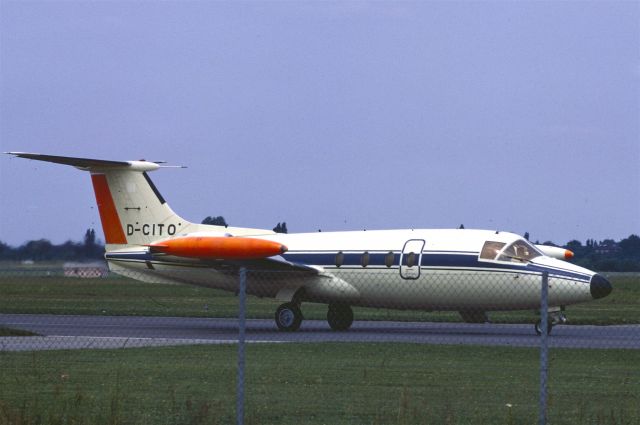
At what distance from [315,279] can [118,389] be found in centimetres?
1590

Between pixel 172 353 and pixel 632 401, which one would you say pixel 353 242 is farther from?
pixel 632 401

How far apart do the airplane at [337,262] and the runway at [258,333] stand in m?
0.82

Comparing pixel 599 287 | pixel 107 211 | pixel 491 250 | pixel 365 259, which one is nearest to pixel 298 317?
pixel 365 259

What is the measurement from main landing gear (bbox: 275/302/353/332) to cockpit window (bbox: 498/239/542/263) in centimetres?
520

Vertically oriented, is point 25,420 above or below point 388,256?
below

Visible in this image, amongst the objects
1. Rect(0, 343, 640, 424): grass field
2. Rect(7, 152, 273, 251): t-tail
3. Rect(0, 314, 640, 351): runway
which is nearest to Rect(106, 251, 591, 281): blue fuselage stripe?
Rect(7, 152, 273, 251): t-tail

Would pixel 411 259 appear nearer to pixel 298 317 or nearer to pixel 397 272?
pixel 397 272

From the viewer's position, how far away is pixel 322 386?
57.9ft

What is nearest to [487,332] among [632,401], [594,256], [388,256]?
[388,256]

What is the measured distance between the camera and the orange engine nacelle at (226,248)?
3062 cm

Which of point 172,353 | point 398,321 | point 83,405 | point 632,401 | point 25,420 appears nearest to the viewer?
point 25,420

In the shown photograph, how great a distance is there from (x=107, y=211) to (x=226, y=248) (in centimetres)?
621

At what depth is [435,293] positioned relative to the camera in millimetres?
30297

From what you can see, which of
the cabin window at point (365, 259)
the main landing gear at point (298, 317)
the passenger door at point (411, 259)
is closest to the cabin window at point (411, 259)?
the passenger door at point (411, 259)
